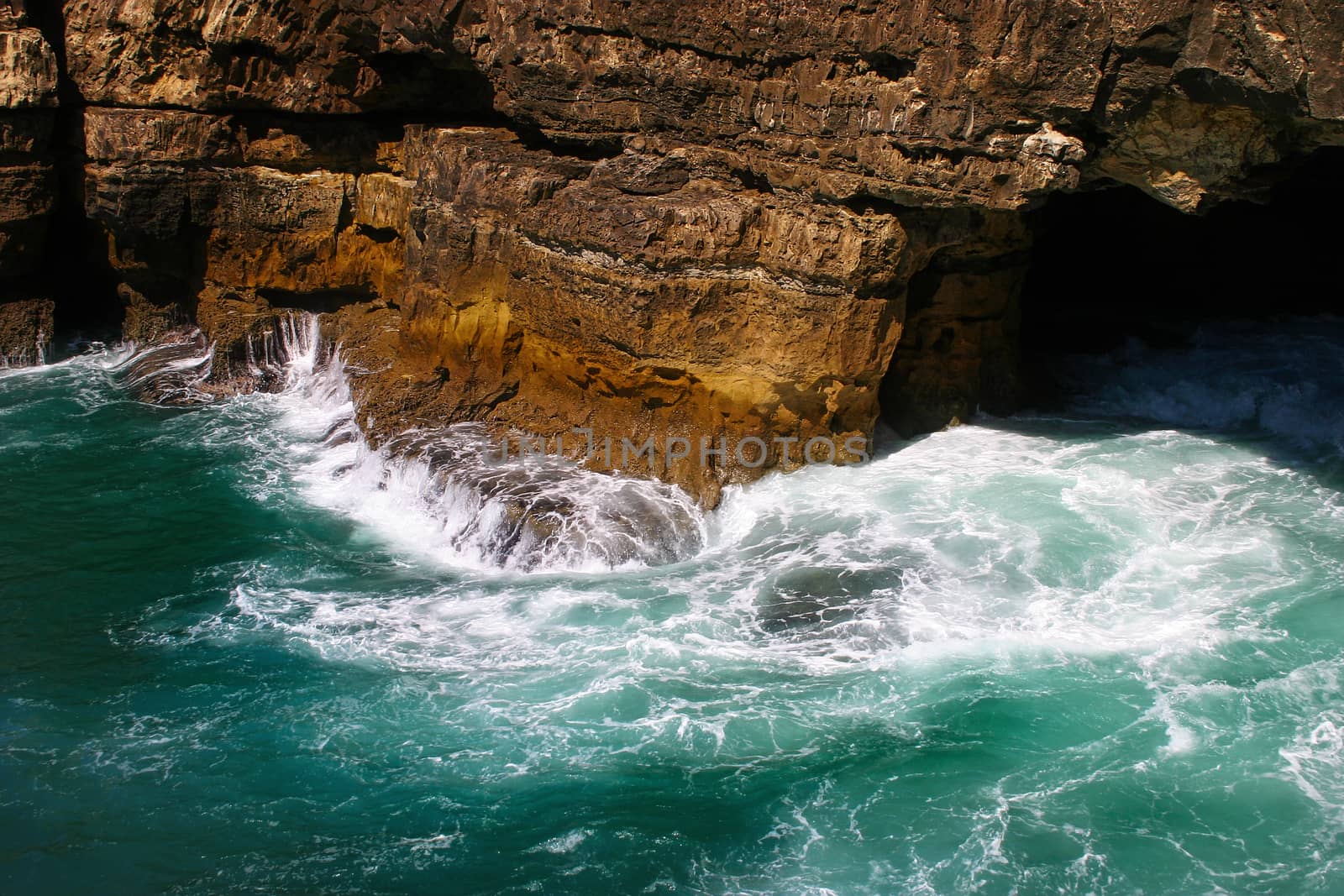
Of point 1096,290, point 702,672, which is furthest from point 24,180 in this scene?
point 1096,290

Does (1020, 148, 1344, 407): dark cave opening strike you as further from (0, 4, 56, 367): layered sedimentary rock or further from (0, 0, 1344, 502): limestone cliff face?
(0, 4, 56, 367): layered sedimentary rock

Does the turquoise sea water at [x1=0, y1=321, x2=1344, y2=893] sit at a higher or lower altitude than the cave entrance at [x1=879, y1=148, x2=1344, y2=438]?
lower

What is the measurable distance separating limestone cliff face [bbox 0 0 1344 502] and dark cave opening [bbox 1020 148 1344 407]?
15.3 ft

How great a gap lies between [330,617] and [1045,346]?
14.1 m

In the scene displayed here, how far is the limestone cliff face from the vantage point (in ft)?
47.9

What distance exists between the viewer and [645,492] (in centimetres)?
1705

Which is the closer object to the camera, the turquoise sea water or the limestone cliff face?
the turquoise sea water

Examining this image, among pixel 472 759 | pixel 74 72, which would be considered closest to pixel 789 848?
pixel 472 759

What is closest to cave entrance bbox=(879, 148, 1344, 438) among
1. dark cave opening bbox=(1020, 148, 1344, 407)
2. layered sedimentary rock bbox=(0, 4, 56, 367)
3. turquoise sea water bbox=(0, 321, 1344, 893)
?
dark cave opening bbox=(1020, 148, 1344, 407)

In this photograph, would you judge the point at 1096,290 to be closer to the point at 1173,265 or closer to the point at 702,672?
the point at 1173,265

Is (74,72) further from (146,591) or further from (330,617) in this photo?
(330,617)

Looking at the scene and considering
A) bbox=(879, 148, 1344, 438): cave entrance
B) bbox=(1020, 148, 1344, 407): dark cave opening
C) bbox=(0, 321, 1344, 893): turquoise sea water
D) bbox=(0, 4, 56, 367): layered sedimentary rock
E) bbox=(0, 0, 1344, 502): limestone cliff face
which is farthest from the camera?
bbox=(1020, 148, 1344, 407): dark cave opening

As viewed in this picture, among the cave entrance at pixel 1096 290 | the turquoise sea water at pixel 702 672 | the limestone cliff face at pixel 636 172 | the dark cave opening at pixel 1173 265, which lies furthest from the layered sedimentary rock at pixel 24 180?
the dark cave opening at pixel 1173 265

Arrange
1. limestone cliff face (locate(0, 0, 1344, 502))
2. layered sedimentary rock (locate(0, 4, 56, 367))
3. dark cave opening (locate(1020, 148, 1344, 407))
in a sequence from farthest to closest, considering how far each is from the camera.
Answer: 1. dark cave opening (locate(1020, 148, 1344, 407))
2. layered sedimentary rock (locate(0, 4, 56, 367))
3. limestone cliff face (locate(0, 0, 1344, 502))
